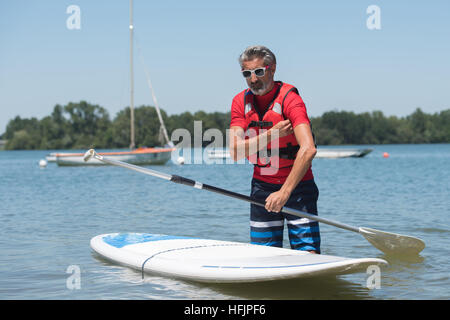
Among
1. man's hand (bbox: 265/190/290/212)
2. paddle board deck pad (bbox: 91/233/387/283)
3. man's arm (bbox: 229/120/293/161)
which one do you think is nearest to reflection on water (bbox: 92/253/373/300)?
paddle board deck pad (bbox: 91/233/387/283)

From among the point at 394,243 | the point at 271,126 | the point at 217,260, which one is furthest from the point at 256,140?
the point at 394,243

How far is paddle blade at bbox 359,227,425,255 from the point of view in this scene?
6.40 meters

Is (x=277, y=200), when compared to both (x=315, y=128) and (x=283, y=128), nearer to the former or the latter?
(x=283, y=128)

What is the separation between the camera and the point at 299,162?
4.00m

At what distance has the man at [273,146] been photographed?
4.12m

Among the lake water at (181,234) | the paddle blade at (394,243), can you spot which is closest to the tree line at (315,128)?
the lake water at (181,234)

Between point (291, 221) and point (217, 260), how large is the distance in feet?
4.19

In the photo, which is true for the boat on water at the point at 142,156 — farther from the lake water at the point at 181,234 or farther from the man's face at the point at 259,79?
the man's face at the point at 259,79

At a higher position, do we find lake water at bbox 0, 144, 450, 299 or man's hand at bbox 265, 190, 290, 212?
man's hand at bbox 265, 190, 290, 212

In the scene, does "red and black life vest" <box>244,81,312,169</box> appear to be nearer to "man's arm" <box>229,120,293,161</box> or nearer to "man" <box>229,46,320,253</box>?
"man" <box>229,46,320,253</box>

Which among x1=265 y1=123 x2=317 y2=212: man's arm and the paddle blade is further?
the paddle blade
